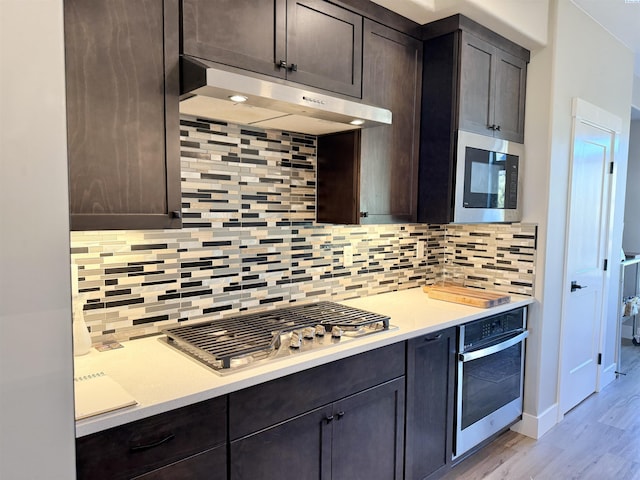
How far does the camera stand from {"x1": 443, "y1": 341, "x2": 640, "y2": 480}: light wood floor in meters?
2.51

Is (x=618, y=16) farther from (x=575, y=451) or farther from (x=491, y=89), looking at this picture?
(x=575, y=451)

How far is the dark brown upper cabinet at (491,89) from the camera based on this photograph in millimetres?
2449

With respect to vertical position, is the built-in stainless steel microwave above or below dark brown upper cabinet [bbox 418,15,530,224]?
below

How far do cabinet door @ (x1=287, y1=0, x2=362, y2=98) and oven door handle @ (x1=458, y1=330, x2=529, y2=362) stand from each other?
4.73ft

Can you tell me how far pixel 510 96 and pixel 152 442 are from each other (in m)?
2.67

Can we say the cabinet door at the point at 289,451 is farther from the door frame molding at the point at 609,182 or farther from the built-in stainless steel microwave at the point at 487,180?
the door frame molding at the point at 609,182

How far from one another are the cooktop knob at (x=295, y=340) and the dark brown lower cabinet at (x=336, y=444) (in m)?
0.25

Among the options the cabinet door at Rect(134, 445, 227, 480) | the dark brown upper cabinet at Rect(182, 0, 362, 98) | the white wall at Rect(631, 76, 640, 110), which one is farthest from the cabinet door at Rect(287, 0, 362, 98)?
the white wall at Rect(631, 76, 640, 110)

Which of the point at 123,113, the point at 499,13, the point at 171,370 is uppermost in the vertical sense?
the point at 499,13

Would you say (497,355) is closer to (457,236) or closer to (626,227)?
(457,236)

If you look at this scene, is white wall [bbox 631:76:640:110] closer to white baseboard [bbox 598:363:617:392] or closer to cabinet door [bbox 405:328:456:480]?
white baseboard [bbox 598:363:617:392]

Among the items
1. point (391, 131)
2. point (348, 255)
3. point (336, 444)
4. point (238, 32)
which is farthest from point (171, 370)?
point (391, 131)

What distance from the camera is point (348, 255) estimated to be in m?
2.66

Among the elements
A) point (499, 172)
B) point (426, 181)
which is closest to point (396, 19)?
point (426, 181)
